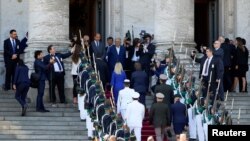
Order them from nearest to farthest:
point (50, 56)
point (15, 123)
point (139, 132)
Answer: point (139, 132) → point (15, 123) → point (50, 56)

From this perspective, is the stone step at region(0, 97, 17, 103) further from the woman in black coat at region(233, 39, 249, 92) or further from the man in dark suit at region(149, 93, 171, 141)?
the woman in black coat at region(233, 39, 249, 92)

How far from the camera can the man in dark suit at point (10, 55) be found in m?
31.0

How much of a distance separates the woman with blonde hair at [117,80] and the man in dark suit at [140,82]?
34 centimetres

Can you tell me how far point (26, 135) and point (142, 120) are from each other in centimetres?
310

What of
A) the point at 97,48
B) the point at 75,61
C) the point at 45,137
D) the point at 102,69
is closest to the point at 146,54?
the point at 97,48

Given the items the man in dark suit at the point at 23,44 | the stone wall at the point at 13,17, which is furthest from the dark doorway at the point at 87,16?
the man in dark suit at the point at 23,44

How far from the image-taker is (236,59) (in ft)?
103

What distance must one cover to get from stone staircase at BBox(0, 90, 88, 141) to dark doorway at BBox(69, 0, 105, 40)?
725 centimetres

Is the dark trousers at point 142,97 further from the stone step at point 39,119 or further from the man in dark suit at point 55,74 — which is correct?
the man in dark suit at point 55,74

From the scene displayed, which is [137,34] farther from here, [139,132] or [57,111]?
[139,132]

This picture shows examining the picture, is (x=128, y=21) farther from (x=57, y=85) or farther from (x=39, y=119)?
(x=39, y=119)

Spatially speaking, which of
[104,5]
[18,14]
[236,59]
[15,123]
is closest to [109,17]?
[104,5]

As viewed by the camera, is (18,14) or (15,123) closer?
(15,123)

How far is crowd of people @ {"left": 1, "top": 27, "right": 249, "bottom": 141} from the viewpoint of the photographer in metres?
25.0
